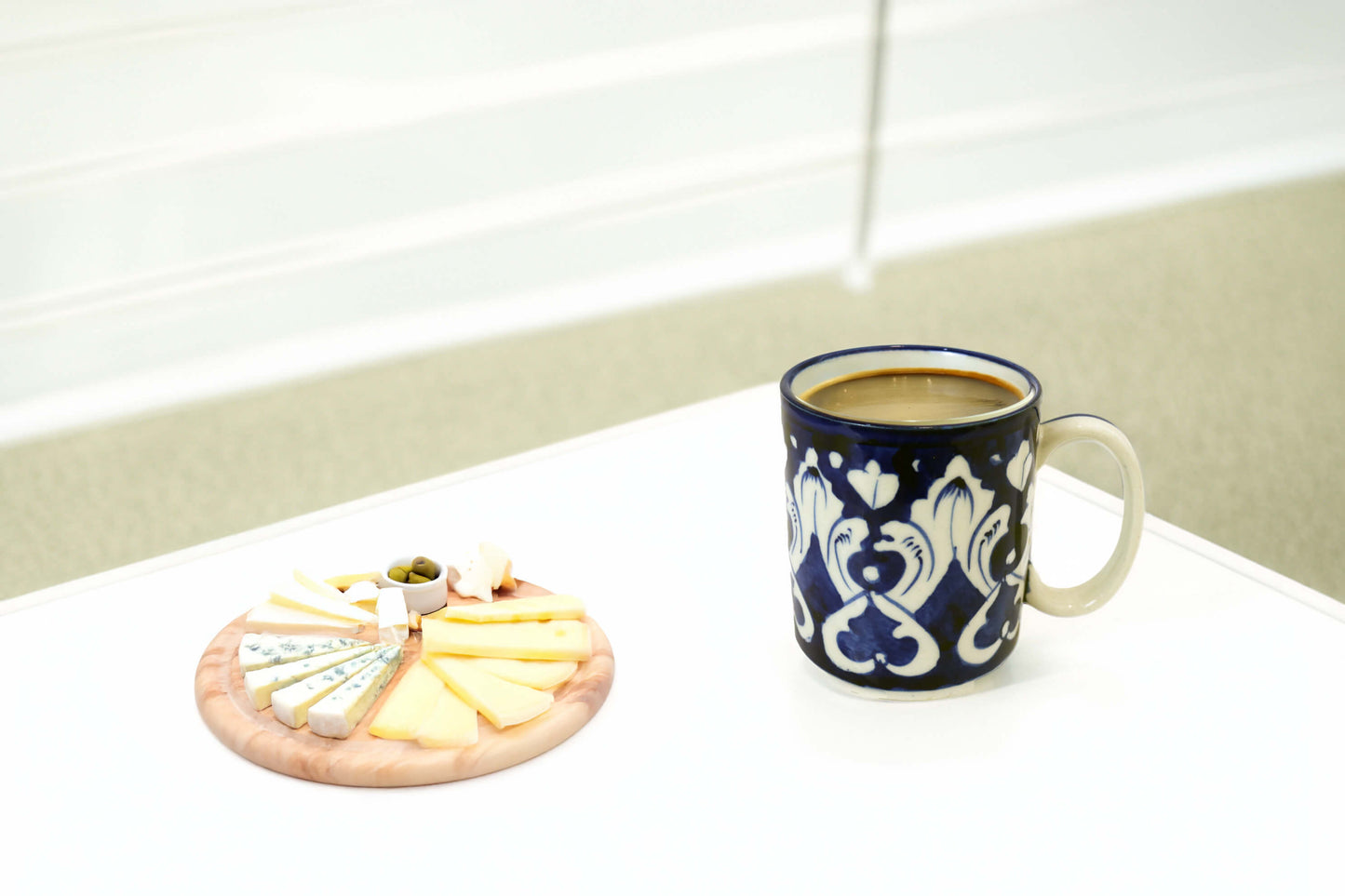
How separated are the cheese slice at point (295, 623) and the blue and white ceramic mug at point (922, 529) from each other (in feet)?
0.78

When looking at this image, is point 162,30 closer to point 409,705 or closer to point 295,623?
point 295,623

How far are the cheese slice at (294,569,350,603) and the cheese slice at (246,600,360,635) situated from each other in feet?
0.05

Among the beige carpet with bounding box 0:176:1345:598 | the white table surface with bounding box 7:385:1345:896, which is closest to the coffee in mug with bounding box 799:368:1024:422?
the white table surface with bounding box 7:385:1345:896

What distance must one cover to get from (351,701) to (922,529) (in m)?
0.27

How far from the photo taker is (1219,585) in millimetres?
647

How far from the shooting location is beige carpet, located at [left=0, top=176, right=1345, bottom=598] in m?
1.85

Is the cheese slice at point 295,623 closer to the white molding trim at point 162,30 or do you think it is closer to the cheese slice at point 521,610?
the cheese slice at point 521,610

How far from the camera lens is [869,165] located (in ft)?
7.97

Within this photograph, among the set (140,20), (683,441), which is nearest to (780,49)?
(140,20)

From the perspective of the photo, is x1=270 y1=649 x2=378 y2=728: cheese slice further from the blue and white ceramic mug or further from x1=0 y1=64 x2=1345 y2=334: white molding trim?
x1=0 y1=64 x2=1345 y2=334: white molding trim

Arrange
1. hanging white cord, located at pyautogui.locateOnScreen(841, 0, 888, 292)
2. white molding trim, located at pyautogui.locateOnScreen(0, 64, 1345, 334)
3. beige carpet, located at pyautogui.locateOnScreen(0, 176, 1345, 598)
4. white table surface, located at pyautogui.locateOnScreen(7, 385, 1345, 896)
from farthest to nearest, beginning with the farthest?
1. hanging white cord, located at pyautogui.locateOnScreen(841, 0, 888, 292)
2. white molding trim, located at pyautogui.locateOnScreen(0, 64, 1345, 334)
3. beige carpet, located at pyautogui.locateOnScreen(0, 176, 1345, 598)
4. white table surface, located at pyautogui.locateOnScreen(7, 385, 1345, 896)

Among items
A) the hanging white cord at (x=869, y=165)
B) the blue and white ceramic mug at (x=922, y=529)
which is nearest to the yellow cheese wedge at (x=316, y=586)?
the blue and white ceramic mug at (x=922, y=529)

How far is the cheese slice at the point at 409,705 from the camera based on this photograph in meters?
0.52

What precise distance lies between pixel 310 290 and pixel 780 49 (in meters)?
0.99
